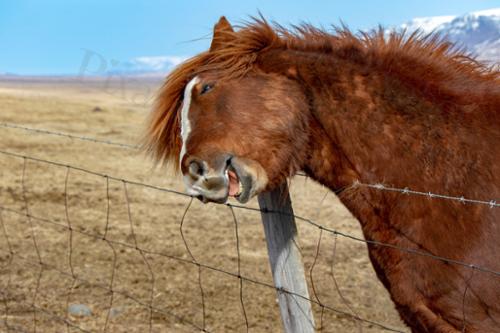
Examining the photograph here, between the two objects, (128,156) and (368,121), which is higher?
Result: (368,121)

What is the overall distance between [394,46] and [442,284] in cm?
103

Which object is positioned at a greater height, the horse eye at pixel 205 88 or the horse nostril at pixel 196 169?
the horse eye at pixel 205 88

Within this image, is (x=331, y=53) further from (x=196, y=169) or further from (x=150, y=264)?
(x=150, y=264)

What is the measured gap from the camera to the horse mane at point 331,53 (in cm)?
247

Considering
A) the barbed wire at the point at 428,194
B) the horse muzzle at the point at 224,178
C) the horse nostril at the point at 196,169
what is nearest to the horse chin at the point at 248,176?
the horse muzzle at the point at 224,178

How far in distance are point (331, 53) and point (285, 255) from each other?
91 cm

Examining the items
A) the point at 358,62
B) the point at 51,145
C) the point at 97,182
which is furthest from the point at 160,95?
the point at 51,145

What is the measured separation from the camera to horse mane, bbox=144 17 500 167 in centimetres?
247

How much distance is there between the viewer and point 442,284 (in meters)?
2.28

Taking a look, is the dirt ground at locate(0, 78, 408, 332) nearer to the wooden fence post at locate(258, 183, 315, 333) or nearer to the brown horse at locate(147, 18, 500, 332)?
the wooden fence post at locate(258, 183, 315, 333)

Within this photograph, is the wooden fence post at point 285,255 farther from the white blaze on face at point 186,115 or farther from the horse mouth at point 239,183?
the white blaze on face at point 186,115

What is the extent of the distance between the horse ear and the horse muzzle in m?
A: 0.58

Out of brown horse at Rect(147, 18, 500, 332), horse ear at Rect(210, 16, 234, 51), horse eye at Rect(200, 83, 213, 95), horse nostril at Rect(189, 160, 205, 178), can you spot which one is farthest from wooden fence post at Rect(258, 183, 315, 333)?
horse ear at Rect(210, 16, 234, 51)

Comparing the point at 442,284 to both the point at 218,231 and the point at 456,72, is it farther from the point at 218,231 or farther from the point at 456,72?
the point at 218,231
